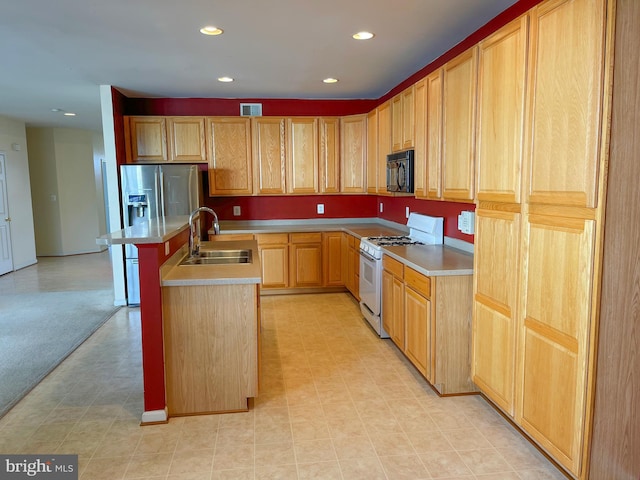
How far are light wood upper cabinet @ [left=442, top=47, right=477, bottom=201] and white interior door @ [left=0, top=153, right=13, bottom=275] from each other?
7.23m

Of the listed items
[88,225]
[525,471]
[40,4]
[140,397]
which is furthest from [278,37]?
[88,225]

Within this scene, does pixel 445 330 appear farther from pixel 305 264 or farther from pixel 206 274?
pixel 305 264

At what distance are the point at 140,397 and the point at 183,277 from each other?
963mm

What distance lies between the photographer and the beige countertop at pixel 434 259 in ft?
9.58

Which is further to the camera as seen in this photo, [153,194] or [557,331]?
[153,194]

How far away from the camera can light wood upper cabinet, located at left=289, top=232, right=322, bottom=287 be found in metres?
5.58

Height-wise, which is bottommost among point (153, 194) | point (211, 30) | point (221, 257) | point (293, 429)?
point (293, 429)

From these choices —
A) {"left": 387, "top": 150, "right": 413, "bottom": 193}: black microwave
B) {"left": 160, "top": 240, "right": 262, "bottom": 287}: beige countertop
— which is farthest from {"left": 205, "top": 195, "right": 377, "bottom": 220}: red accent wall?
{"left": 160, "top": 240, "right": 262, "bottom": 287}: beige countertop

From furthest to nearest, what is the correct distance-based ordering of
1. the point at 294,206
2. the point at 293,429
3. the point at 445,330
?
the point at 294,206, the point at 445,330, the point at 293,429

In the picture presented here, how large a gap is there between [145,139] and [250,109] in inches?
51.8

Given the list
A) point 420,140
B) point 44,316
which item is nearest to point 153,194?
point 44,316

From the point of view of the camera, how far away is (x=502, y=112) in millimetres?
2486

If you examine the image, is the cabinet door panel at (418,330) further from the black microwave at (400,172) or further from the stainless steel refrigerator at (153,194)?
the stainless steel refrigerator at (153,194)

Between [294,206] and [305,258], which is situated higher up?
[294,206]
